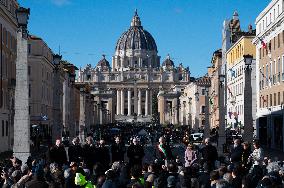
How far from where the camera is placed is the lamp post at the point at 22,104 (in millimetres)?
25031

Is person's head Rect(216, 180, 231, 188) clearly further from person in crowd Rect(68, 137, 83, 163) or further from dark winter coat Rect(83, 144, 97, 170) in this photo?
person in crowd Rect(68, 137, 83, 163)

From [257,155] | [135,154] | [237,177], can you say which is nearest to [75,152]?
[135,154]

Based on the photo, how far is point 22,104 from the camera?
25.0 m

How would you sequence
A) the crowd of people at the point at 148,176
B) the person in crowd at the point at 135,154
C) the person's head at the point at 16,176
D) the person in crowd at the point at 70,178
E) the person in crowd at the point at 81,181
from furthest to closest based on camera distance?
the person in crowd at the point at 135,154, the person's head at the point at 16,176, the person in crowd at the point at 81,181, the person in crowd at the point at 70,178, the crowd of people at the point at 148,176

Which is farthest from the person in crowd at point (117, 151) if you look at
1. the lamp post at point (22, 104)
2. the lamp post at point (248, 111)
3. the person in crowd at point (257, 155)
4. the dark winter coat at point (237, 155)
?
the lamp post at point (248, 111)

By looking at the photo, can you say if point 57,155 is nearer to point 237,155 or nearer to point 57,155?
point 57,155

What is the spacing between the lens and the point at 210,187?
15.9 m

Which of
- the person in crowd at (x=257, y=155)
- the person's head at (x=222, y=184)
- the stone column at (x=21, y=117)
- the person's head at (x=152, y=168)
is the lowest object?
the person's head at (x=222, y=184)

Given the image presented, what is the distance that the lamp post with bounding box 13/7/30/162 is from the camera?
82.1ft

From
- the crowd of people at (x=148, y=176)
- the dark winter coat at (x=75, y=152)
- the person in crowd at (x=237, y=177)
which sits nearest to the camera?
the crowd of people at (x=148, y=176)

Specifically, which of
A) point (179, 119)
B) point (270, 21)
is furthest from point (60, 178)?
point (179, 119)

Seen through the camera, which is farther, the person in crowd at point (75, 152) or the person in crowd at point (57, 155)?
the person in crowd at point (75, 152)

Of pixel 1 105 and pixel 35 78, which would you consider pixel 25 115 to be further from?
pixel 35 78

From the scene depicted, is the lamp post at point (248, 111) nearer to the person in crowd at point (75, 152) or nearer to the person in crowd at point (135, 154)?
the person in crowd at point (135, 154)
